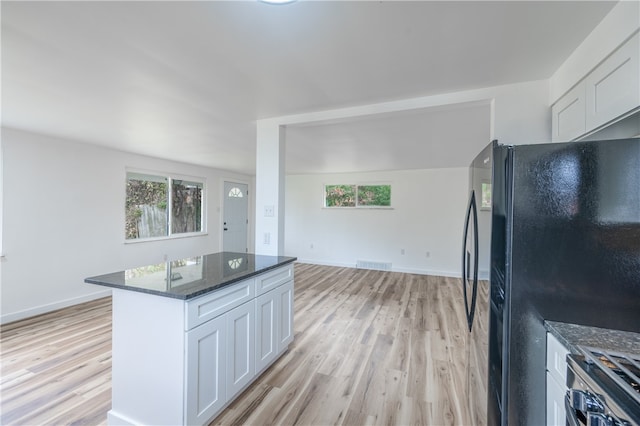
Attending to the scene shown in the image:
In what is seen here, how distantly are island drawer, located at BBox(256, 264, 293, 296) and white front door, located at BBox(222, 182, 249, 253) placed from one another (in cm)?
453

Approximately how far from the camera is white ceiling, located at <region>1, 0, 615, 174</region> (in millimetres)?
1254

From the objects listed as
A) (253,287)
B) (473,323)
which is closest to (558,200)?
(473,323)

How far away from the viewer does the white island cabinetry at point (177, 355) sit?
1496 millimetres

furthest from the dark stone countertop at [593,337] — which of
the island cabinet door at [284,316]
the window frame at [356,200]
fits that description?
the window frame at [356,200]

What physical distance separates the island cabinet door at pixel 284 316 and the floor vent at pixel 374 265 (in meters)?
3.91

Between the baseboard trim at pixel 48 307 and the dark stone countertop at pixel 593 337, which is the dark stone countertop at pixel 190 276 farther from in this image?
the baseboard trim at pixel 48 307

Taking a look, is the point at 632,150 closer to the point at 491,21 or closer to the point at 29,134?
the point at 491,21

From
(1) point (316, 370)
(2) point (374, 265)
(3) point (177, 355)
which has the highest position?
(3) point (177, 355)

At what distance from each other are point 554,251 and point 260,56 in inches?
70.1

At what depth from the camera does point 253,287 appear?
202 cm

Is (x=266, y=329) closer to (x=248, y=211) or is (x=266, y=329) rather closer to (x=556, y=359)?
(x=556, y=359)

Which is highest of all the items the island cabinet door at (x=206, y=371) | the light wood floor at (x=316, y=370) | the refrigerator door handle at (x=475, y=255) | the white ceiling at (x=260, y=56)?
the white ceiling at (x=260, y=56)

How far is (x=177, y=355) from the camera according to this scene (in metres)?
1.49

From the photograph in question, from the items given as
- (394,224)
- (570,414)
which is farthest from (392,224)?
(570,414)
